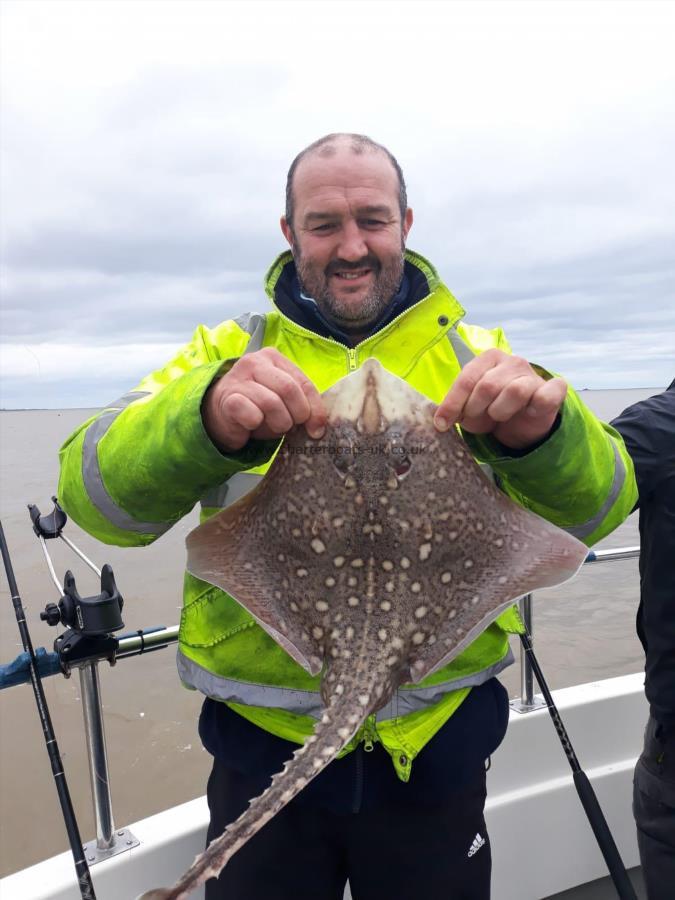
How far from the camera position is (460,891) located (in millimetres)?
2352

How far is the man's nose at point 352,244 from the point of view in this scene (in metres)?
2.48

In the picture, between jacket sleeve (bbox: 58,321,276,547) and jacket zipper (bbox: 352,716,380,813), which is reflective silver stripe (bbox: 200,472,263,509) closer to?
jacket sleeve (bbox: 58,321,276,547)

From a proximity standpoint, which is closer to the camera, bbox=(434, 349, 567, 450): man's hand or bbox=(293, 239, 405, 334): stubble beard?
bbox=(434, 349, 567, 450): man's hand

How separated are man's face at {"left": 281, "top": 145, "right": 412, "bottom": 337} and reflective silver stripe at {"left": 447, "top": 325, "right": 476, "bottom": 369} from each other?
0.31 m

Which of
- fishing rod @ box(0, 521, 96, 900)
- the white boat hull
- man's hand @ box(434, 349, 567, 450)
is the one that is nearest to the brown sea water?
the white boat hull

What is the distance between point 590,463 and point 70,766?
23.5 feet

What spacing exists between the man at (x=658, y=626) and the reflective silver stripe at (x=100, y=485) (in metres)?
2.03

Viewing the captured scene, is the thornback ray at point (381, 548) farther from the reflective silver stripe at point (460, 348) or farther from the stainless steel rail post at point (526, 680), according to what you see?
the stainless steel rail post at point (526, 680)

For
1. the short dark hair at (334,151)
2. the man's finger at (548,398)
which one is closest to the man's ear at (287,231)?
the short dark hair at (334,151)

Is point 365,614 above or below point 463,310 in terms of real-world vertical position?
below

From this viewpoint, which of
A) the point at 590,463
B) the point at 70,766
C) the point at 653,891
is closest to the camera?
the point at 590,463

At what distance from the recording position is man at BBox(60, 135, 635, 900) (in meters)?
1.84

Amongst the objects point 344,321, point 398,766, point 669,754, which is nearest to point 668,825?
point 669,754

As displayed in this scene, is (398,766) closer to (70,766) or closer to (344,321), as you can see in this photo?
(344,321)
